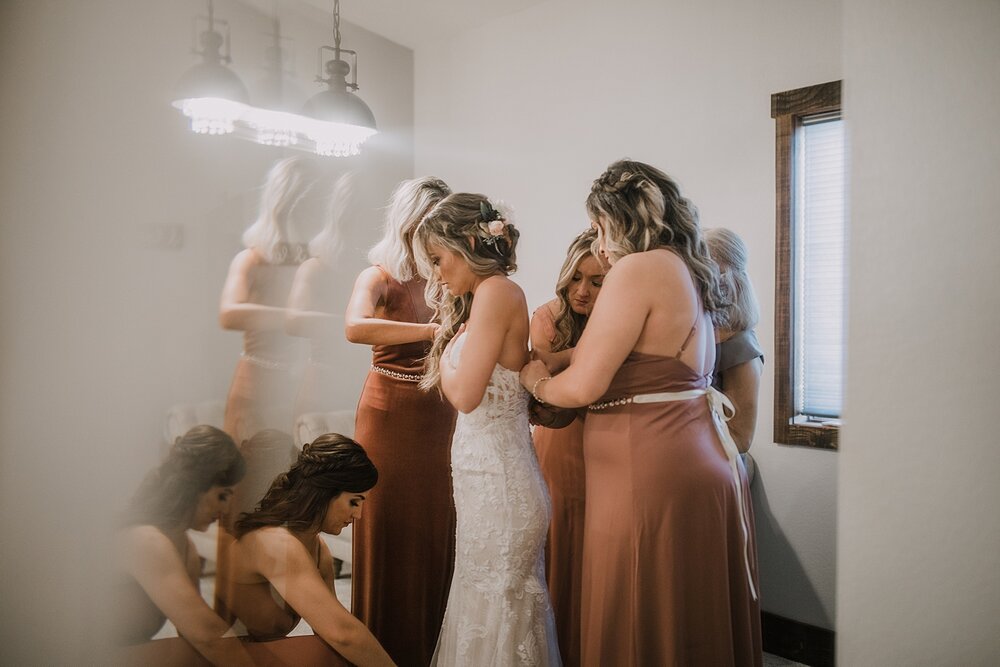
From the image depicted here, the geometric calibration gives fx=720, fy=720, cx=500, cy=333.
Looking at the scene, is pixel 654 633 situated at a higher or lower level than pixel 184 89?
lower

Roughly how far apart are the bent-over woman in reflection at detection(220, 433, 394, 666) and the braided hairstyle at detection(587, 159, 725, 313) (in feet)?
2.82

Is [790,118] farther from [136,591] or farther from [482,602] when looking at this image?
[136,591]

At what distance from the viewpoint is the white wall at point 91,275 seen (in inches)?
52.9

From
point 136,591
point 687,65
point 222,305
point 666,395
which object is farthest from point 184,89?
point 687,65

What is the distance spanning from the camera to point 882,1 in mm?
1077

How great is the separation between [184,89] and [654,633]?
148 cm

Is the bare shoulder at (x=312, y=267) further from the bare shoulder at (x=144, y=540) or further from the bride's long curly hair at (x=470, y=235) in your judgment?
the bare shoulder at (x=144, y=540)

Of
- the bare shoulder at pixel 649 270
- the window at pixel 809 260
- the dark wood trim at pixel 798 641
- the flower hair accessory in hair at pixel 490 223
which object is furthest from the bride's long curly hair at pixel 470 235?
the dark wood trim at pixel 798 641

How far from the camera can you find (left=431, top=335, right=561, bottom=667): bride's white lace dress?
5.17ft

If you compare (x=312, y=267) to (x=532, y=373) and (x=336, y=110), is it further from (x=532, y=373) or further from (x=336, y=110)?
(x=532, y=373)

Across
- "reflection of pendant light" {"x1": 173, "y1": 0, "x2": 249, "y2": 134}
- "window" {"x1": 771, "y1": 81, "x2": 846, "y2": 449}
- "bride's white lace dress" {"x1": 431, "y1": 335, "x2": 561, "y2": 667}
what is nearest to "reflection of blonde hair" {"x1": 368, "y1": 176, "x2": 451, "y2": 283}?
"bride's white lace dress" {"x1": 431, "y1": 335, "x2": 561, "y2": 667}

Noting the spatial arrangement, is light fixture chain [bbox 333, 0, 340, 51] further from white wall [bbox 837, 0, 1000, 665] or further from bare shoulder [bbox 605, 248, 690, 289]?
white wall [bbox 837, 0, 1000, 665]

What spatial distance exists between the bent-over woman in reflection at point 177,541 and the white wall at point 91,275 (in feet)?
0.16

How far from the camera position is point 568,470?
6.23 feet
